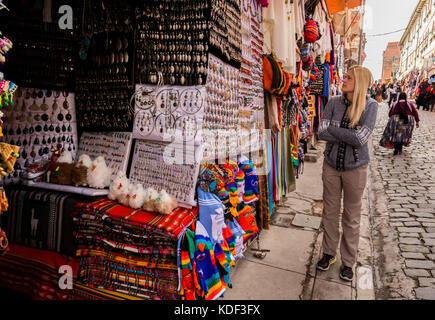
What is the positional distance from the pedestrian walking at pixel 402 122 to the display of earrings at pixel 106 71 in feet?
27.9

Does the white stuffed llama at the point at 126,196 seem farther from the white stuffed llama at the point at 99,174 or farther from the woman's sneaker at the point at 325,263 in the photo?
the woman's sneaker at the point at 325,263

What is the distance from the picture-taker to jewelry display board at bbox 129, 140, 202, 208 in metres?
2.35

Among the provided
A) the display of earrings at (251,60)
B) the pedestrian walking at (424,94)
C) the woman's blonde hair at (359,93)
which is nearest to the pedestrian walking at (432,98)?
the pedestrian walking at (424,94)

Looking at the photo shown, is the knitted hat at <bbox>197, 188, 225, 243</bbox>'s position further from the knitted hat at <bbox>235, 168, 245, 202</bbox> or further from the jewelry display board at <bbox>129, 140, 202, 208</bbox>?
the knitted hat at <bbox>235, 168, 245, 202</bbox>

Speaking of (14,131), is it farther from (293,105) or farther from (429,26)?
(429,26)

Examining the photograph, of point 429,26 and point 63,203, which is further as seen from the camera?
point 429,26

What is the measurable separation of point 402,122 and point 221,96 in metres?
7.89

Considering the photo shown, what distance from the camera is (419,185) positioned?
5863 mm

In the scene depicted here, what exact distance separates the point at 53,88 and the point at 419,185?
276 inches

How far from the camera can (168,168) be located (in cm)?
246

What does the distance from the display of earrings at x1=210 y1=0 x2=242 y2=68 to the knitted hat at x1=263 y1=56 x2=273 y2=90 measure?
0.80m

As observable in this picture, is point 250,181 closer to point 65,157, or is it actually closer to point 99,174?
point 99,174

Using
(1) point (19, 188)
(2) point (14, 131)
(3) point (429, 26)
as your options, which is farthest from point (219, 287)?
(3) point (429, 26)

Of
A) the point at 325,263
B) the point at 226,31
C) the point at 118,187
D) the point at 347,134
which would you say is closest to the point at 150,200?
the point at 118,187
